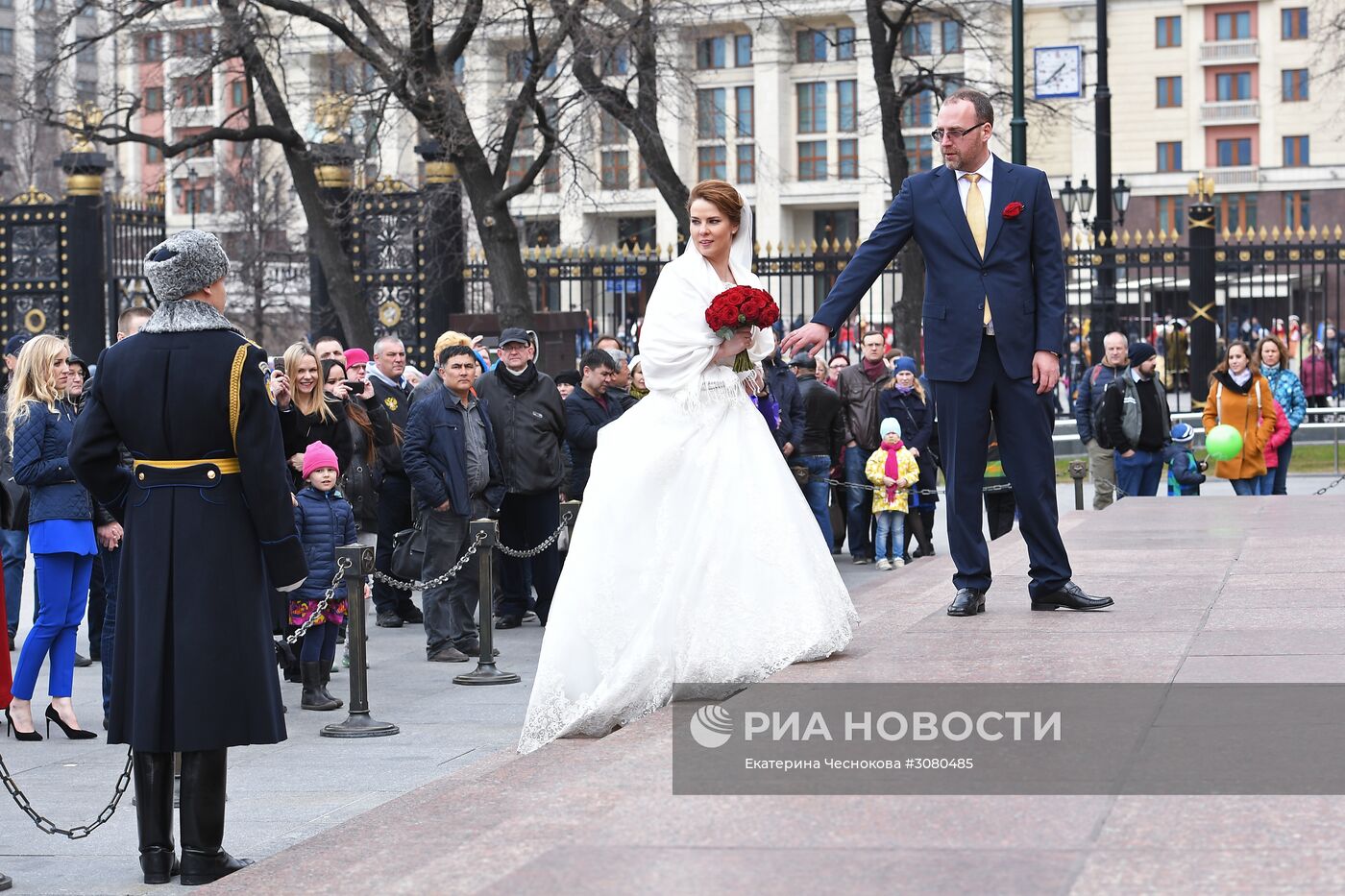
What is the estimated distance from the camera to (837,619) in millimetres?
6484

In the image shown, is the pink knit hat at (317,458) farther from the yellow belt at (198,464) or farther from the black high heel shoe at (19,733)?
the yellow belt at (198,464)

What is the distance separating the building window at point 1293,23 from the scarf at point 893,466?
6251cm

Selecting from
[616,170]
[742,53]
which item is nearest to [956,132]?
[616,170]

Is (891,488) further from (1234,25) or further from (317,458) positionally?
(1234,25)

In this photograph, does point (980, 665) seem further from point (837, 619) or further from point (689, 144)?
point (689, 144)

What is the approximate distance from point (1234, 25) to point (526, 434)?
6670 cm

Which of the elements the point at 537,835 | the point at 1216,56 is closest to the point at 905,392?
the point at 537,835

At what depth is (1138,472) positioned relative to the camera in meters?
15.1

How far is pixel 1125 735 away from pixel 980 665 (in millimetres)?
1128

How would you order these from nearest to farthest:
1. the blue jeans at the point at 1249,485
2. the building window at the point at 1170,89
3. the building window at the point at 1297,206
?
the blue jeans at the point at 1249,485 → the building window at the point at 1297,206 → the building window at the point at 1170,89

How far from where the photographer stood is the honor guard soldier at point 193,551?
555cm

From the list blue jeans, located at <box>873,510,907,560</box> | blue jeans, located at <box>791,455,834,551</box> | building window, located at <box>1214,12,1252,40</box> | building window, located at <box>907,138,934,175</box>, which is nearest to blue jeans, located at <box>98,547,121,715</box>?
blue jeans, located at <box>791,455,834,551</box>

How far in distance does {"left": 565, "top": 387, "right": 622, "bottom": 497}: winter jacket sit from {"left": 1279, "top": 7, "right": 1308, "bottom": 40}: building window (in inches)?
2568

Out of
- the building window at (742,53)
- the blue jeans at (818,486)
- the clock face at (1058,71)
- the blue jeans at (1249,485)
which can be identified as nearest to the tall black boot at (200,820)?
the blue jeans at (818,486)
